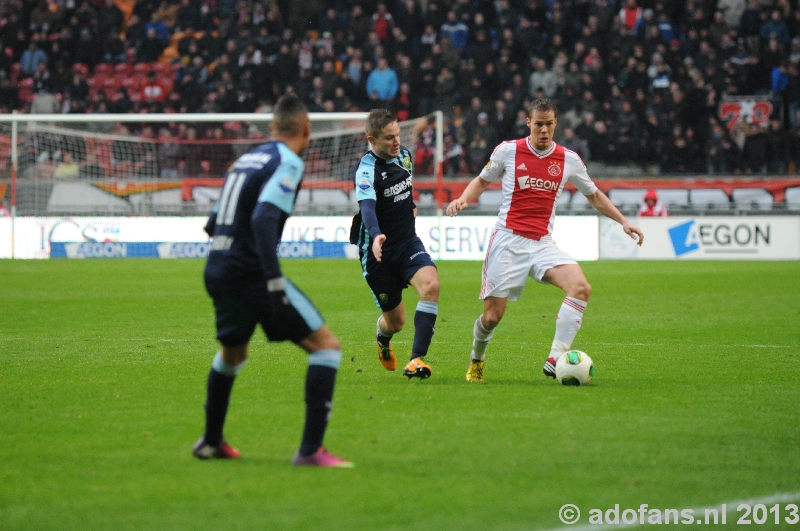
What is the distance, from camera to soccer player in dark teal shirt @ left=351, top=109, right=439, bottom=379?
8203 millimetres

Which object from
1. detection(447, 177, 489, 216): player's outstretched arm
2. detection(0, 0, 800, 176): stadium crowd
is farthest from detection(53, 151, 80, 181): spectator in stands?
detection(447, 177, 489, 216): player's outstretched arm

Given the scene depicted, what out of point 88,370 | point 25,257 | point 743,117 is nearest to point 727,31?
point 743,117

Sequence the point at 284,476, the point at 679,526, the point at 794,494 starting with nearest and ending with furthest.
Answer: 1. the point at 679,526
2. the point at 794,494
3. the point at 284,476

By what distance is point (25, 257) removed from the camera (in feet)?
81.8

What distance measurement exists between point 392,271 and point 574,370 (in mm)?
1751

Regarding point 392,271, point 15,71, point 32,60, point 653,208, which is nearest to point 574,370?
point 392,271

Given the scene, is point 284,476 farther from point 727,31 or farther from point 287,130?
point 727,31

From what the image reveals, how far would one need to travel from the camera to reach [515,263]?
26.7 ft

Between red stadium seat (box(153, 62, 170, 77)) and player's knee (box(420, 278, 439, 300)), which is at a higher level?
red stadium seat (box(153, 62, 170, 77))

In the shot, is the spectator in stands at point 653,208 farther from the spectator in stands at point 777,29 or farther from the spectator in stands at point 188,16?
the spectator in stands at point 188,16

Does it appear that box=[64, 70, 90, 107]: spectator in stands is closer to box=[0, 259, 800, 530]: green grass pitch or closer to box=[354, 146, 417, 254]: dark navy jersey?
box=[0, 259, 800, 530]: green grass pitch

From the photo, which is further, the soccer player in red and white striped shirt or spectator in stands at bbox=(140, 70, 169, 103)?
spectator in stands at bbox=(140, 70, 169, 103)

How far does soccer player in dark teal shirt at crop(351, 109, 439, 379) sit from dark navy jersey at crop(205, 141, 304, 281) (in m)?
2.90

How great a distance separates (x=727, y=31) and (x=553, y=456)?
2593cm
